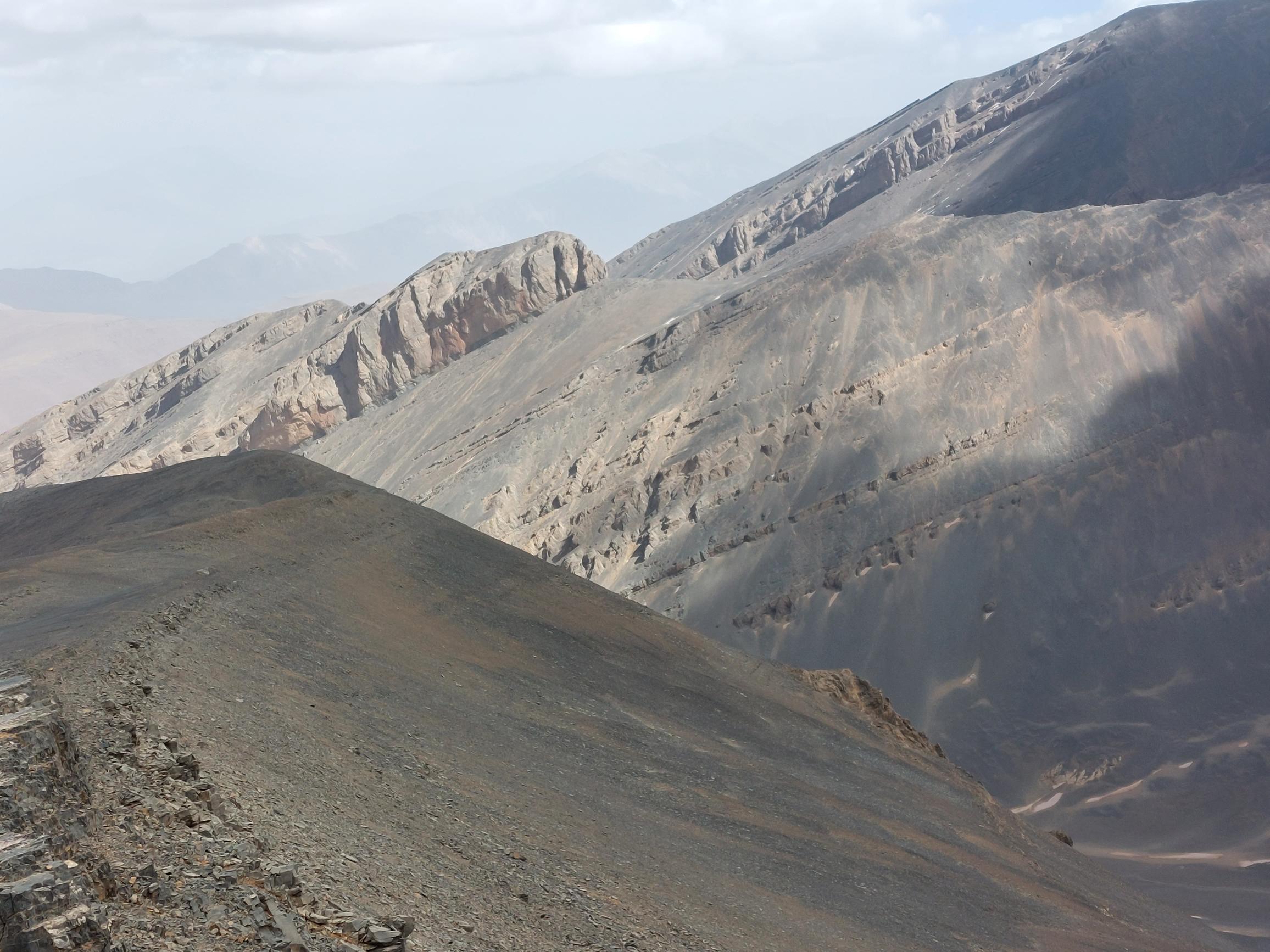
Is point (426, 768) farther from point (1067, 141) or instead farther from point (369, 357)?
point (1067, 141)

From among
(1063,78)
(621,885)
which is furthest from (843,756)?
(1063,78)

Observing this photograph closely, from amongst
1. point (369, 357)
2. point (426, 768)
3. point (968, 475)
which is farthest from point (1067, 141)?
point (426, 768)

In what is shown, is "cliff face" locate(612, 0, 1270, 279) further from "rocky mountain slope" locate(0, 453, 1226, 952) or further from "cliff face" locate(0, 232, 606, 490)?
"rocky mountain slope" locate(0, 453, 1226, 952)

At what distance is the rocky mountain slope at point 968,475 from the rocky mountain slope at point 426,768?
17.2 meters

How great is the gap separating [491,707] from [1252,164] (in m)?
78.0

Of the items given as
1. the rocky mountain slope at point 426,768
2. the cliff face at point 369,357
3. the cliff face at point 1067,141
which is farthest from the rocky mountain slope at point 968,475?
the rocky mountain slope at point 426,768

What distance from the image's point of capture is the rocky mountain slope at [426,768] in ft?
30.0

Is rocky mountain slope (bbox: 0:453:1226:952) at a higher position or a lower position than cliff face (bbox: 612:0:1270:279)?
lower

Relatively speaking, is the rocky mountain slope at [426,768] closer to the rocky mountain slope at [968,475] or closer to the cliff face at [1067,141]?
the rocky mountain slope at [968,475]

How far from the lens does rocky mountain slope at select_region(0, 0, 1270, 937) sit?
48.7 m

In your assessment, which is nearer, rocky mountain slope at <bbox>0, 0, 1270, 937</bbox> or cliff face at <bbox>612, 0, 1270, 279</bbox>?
rocky mountain slope at <bbox>0, 0, 1270, 937</bbox>

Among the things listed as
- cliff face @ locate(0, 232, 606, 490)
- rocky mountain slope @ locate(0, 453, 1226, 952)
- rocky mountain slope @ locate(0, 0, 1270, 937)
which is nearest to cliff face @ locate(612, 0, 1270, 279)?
rocky mountain slope @ locate(0, 0, 1270, 937)

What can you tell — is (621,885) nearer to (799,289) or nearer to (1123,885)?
(1123,885)

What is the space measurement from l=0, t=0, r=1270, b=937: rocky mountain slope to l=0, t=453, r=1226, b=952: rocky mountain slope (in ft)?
56.4
